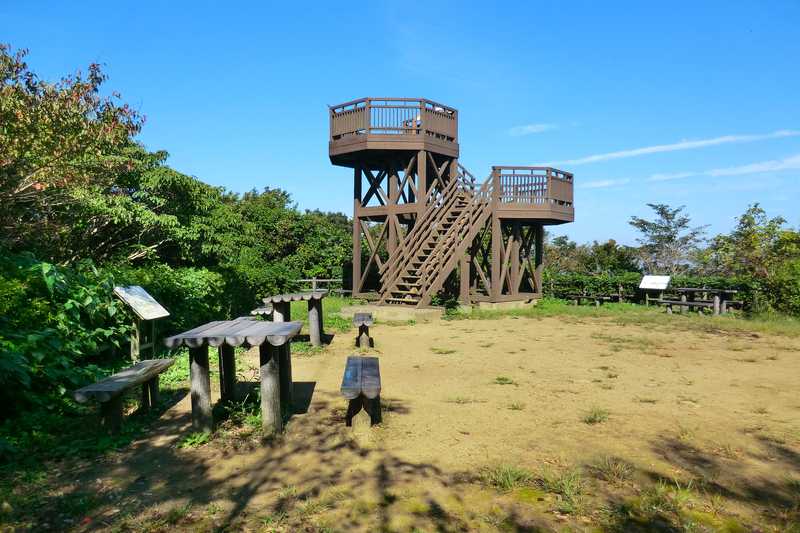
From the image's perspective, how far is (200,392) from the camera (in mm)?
5297

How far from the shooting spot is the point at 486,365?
8.95 m

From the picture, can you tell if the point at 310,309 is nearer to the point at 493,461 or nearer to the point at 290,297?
the point at 290,297

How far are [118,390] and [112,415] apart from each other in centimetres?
50

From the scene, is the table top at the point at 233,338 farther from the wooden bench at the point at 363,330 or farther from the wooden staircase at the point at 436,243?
the wooden staircase at the point at 436,243

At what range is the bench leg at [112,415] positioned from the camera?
5184 mm

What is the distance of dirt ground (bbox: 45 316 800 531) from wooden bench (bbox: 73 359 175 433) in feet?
1.20

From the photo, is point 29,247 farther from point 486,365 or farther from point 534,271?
point 534,271

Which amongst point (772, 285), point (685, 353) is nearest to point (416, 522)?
point (685, 353)

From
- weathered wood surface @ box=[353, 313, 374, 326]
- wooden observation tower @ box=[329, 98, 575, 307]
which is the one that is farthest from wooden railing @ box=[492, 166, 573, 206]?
weathered wood surface @ box=[353, 313, 374, 326]

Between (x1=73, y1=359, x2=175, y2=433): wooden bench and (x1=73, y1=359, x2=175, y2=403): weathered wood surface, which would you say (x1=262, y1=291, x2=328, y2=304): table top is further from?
(x1=73, y1=359, x2=175, y2=433): wooden bench

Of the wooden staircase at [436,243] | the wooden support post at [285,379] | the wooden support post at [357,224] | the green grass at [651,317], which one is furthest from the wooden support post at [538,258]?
the wooden support post at [285,379]

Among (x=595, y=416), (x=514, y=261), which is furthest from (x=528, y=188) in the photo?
(x=595, y=416)

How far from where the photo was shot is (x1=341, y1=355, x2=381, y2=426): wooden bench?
5070mm

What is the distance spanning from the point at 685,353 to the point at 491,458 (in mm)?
7165
